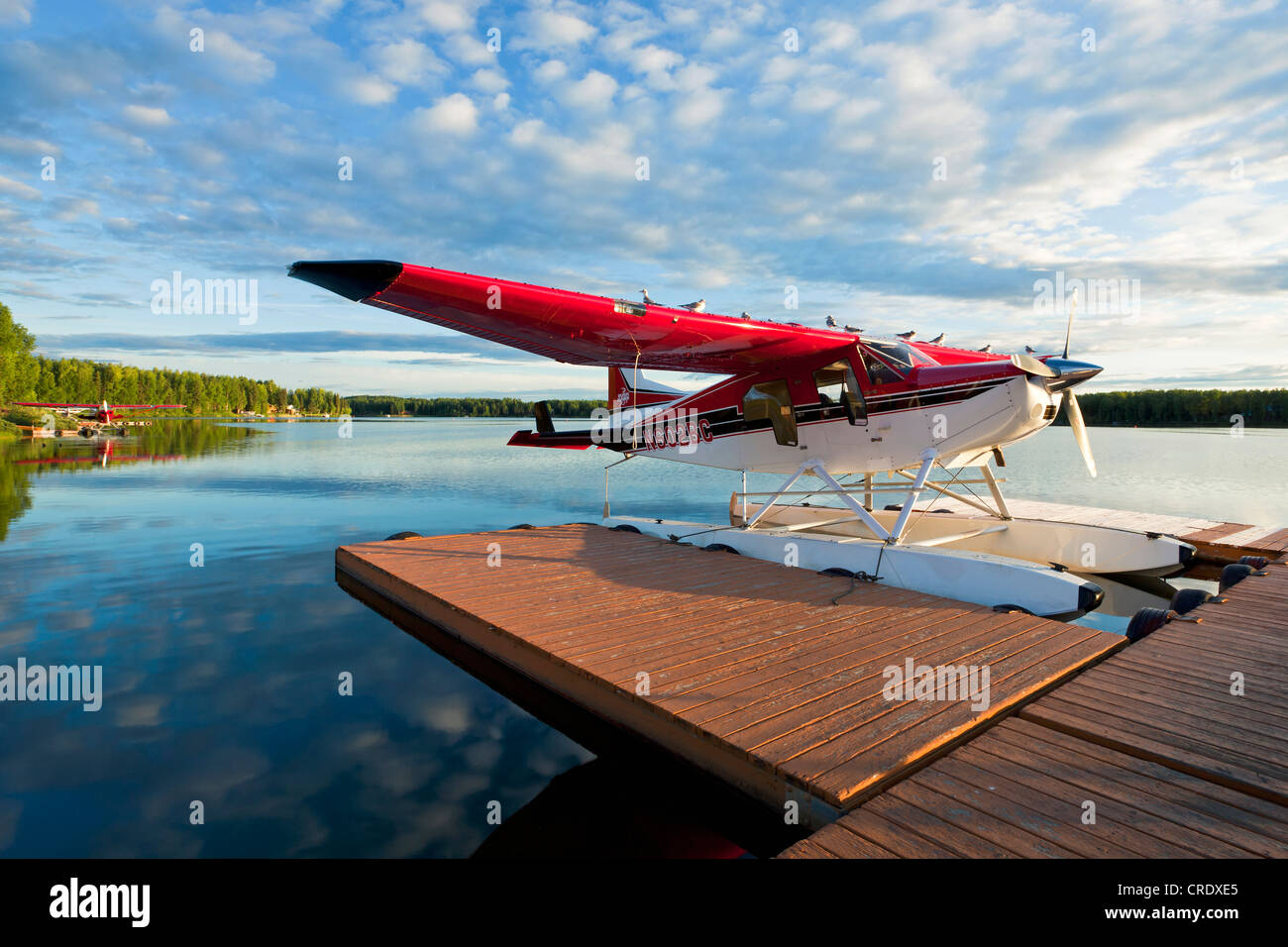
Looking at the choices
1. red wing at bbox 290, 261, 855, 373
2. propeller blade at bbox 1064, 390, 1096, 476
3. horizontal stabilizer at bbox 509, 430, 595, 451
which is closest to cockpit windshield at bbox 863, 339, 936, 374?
red wing at bbox 290, 261, 855, 373

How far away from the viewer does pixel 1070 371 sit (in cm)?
610

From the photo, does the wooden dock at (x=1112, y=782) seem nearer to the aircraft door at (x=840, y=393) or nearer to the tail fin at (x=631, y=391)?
the aircraft door at (x=840, y=393)

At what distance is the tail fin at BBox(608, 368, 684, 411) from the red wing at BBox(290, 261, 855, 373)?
1.94 metres

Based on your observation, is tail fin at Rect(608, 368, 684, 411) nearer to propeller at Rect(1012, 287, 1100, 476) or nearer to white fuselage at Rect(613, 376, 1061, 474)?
white fuselage at Rect(613, 376, 1061, 474)

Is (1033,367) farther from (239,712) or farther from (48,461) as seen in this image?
(48,461)

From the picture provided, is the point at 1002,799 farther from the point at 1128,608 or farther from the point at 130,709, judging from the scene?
the point at 1128,608

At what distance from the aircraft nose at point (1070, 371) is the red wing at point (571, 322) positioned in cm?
210

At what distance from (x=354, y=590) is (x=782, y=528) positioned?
557cm

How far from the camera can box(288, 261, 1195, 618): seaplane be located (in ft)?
17.9

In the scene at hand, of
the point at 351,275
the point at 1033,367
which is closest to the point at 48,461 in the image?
the point at 351,275

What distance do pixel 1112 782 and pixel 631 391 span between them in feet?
28.9

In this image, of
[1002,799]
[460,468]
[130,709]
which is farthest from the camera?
[460,468]
